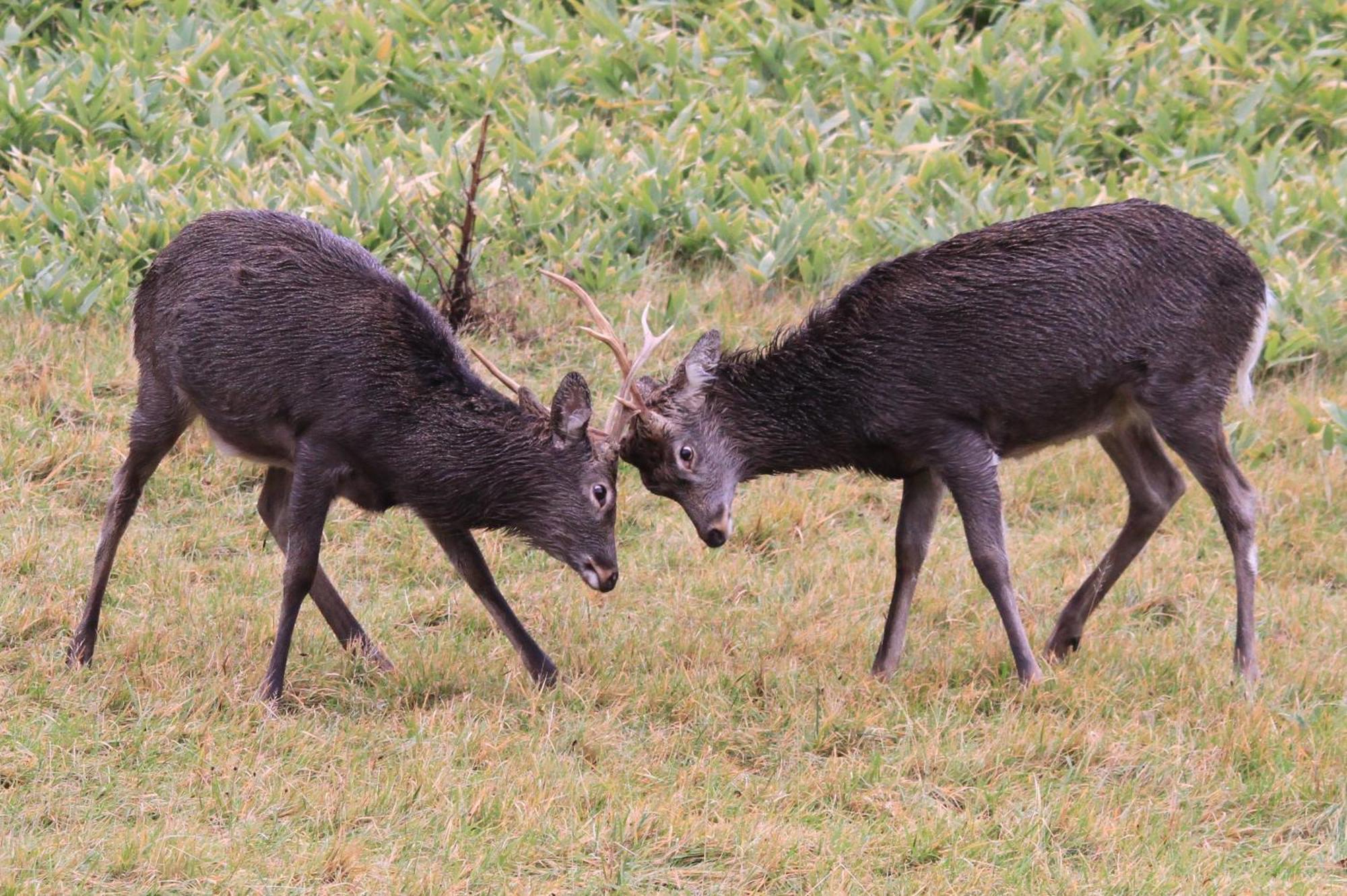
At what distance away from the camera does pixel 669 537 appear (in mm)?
8047

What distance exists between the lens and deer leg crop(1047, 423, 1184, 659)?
709cm

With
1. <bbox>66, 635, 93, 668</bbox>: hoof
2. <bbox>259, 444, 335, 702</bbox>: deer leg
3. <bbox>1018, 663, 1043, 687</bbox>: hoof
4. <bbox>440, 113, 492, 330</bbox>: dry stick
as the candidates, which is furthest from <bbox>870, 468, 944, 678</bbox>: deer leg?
<bbox>440, 113, 492, 330</bbox>: dry stick

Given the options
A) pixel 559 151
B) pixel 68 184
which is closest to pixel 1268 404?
pixel 559 151

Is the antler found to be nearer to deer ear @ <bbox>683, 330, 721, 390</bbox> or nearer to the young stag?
the young stag

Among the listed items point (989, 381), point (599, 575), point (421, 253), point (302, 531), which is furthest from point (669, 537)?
point (421, 253)

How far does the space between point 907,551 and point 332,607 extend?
219cm

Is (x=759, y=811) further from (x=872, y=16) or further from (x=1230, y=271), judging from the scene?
(x=872, y=16)

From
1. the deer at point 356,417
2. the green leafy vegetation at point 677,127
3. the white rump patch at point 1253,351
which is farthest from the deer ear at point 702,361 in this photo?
the green leafy vegetation at point 677,127

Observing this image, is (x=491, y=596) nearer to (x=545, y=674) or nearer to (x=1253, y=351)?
(x=545, y=674)

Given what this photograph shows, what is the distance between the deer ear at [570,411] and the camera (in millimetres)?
6355

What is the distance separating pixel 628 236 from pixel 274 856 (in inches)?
228

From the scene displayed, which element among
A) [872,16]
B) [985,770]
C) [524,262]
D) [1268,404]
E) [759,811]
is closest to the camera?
[759,811]

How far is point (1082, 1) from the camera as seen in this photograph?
12922 millimetres

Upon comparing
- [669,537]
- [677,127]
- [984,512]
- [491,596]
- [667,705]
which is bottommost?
[669,537]
